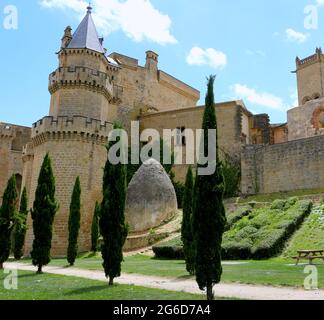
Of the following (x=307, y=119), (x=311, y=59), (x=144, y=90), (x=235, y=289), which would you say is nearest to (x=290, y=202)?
(x=307, y=119)

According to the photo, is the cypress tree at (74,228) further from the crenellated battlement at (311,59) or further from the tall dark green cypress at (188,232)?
the crenellated battlement at (311,59)

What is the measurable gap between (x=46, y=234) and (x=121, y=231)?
5360mm

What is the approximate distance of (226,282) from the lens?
11750 millimetres

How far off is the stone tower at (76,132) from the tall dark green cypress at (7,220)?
7.35 meters

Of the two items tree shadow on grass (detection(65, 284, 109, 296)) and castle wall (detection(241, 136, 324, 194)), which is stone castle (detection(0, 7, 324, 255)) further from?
tree shadow on grass (detection(65, 284, 109, 296))

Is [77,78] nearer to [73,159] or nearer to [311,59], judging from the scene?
[73,159]

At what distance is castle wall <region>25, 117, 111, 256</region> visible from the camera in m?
28.4

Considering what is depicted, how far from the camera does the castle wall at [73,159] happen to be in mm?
28391

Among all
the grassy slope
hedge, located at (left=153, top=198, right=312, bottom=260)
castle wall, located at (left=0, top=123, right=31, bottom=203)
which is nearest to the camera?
the grassy slope

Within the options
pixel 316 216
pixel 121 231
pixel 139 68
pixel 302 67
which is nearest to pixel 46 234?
pixel 121 231

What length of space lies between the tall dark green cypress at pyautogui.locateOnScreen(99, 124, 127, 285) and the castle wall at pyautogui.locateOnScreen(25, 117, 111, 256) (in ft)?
48.9

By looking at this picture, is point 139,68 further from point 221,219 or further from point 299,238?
point 221,219

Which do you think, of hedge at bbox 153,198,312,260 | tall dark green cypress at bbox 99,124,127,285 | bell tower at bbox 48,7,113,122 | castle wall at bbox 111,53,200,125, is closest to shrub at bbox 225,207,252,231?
hedge at bbox 153,198,312,260

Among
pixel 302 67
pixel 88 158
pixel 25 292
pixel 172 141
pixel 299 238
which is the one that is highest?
pixel 302 67
